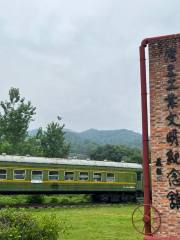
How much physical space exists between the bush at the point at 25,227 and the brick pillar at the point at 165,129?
3.00 m

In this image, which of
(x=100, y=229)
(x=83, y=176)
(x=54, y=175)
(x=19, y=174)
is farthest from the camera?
(x=83, y=176)

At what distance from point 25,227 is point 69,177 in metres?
13.3

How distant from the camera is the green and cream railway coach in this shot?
60.3ft

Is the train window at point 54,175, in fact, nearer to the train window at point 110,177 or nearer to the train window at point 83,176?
the train window at point 83,176

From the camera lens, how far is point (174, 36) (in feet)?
28.2

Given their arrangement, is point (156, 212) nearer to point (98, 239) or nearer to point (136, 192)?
point (98, 239)

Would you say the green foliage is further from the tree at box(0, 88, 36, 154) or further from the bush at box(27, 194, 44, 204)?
the bush at box(27, 194, 44, 204)

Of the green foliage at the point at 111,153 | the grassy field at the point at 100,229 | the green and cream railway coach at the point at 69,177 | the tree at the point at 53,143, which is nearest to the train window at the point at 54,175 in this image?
the green and cream railway coach at the point at 69,177

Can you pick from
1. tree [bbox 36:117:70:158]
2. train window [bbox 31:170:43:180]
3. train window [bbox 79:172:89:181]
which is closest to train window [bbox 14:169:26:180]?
train window [bbox 31:170:43:180]

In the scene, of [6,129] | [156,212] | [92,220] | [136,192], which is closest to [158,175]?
A: [156,212]

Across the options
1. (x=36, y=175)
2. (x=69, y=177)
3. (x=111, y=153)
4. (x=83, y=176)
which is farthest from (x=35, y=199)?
(x=111, y=153)

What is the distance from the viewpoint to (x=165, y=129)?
27.5ft

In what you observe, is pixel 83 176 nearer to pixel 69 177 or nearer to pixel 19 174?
pixel 69 177

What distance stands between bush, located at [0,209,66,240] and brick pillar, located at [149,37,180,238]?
9.85ft
